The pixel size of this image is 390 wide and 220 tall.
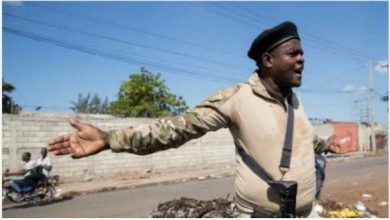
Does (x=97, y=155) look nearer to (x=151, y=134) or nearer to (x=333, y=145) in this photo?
(x=333, y=145)

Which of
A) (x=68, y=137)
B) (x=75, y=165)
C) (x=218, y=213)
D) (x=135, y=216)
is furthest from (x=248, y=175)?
(x=75, y=165)

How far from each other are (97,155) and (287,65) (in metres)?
13.0

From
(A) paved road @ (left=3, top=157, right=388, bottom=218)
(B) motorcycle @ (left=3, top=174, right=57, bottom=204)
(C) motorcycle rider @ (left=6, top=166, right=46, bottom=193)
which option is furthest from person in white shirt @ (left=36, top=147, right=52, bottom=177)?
(A) paved road @ (left=3, top=157, right=388, bottom=218)

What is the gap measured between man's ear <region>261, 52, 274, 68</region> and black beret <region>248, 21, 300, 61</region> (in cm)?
2

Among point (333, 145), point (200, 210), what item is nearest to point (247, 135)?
point (333, 145)

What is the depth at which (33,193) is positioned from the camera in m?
9.49

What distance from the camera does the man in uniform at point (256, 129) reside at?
5.90ft

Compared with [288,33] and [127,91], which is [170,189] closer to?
[288,33]

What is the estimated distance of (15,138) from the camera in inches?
487

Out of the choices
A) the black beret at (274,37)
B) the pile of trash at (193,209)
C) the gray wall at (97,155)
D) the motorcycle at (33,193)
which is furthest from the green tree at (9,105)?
the black beret at (274,37)

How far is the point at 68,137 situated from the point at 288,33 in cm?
103

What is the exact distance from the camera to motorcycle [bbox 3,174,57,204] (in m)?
9.41

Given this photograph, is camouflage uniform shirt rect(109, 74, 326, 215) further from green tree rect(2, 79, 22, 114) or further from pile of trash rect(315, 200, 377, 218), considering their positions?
green tree rect(2, 79, 22, 114)

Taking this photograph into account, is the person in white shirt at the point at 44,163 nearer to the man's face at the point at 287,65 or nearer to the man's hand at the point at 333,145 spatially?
the man's hand at the point at 333,145
